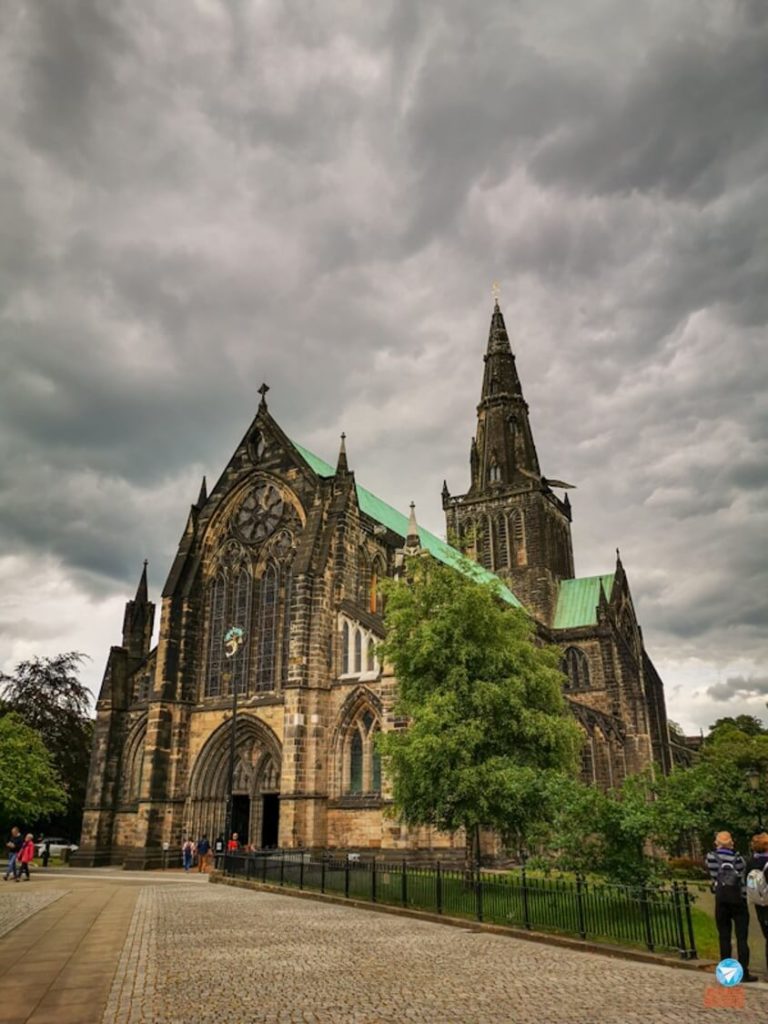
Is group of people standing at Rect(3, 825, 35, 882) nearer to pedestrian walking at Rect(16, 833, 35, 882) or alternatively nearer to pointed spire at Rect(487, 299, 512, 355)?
pedestrian walking at Rect(16, 833, 35, 882)

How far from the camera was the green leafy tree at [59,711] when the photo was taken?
44.0 meters

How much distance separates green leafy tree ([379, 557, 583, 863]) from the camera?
19.4m

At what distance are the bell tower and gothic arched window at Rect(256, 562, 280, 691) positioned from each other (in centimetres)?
2102

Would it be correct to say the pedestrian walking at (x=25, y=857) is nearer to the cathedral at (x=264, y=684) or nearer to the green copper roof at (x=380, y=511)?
the cathedral at (x=264, y=684)

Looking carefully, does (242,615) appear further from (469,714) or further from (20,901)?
(20,901)

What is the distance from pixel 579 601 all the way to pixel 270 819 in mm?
29744

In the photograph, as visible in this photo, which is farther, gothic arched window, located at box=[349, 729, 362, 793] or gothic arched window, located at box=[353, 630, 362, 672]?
gothic arched window, located at box=[353, 630, 362, 672]

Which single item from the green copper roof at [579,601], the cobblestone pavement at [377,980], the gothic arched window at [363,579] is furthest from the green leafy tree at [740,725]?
the cobblestone pavement at [377,980]

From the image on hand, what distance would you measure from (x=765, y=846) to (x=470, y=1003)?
440 centimetres

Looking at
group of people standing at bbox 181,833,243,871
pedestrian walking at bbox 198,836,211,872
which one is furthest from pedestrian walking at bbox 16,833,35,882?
pedestrian walking at bbox 198,836,211,872

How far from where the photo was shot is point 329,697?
100 feet

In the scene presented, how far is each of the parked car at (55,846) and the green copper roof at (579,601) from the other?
32.6m

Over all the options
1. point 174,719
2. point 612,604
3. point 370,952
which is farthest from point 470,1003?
point 612,604

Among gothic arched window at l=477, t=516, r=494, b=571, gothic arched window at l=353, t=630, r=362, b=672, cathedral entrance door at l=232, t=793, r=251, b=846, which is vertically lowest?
cathedral entrance door at l=232, t=793, r=251, b=846
